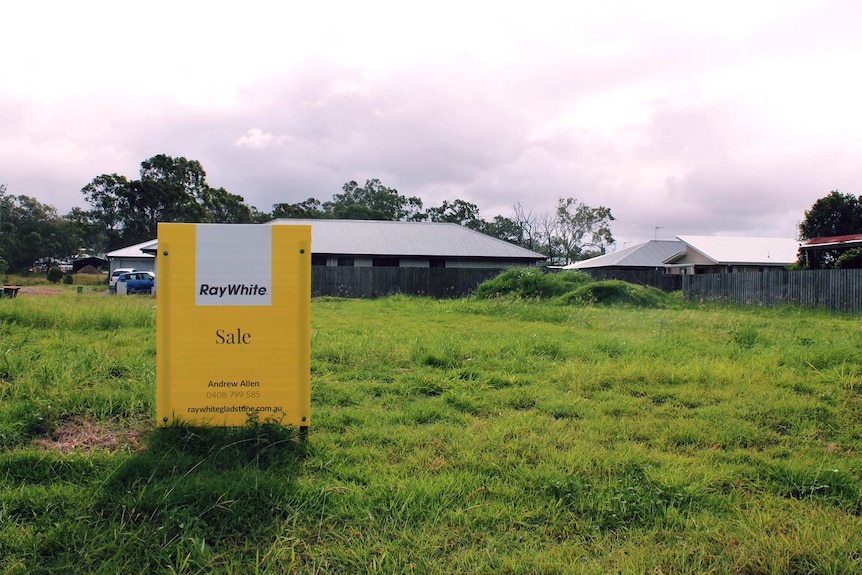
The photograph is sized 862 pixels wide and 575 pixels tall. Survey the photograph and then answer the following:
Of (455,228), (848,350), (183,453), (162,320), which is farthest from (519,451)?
(455,228)

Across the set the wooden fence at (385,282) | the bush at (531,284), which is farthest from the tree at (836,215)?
the wooden fence at (385,282)

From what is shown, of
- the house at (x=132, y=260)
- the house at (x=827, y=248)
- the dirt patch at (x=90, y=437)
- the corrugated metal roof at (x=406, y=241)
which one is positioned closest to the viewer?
the dirt patch at (x=90, y=437)

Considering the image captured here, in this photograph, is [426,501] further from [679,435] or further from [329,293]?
[329,293]

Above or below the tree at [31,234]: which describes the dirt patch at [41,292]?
below

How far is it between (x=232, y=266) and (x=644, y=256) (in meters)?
46.2

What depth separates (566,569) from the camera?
236 cm

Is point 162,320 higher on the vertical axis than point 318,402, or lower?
higher

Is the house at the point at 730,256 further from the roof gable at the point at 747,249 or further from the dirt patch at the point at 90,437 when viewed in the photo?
the dirt patch at the point at 90,437

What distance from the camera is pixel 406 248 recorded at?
34062mm

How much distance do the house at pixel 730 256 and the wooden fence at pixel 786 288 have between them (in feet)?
52.4

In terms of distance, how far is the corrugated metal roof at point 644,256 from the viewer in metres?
44.3

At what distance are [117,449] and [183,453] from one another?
53cm

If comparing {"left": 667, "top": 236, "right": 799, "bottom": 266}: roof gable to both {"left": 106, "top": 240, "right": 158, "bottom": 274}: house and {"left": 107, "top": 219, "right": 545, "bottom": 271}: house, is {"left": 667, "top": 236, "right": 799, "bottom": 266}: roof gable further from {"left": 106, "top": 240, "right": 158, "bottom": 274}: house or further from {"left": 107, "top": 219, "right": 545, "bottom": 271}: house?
{"left": 106, "top": 240, "right": 158, "bottom": 274}: house

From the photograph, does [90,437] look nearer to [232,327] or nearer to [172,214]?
[232,327]
